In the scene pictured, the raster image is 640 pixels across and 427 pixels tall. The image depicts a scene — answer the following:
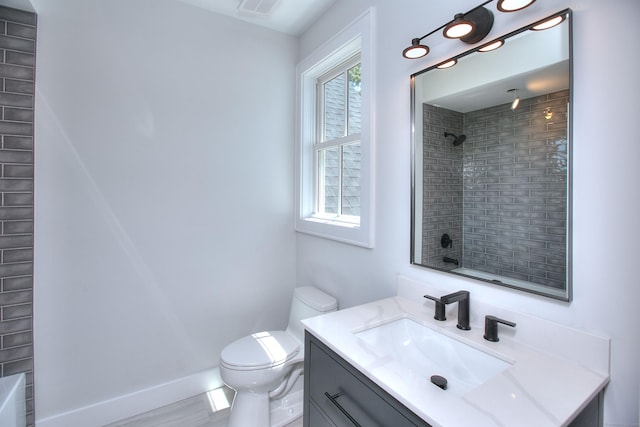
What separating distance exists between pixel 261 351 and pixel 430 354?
0.98m

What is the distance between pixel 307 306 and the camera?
1.92m

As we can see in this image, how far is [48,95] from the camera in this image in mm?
1629

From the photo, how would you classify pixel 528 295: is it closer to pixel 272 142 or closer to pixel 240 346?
pixel 240 346

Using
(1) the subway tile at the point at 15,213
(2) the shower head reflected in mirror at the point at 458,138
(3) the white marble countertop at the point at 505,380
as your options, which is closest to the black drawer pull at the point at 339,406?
(3) the white marble countertop at the point at 505,380

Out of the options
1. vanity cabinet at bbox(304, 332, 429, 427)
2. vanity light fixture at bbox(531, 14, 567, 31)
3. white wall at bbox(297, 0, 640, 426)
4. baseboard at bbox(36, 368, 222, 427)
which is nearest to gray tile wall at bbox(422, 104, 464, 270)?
white wall at bbox(297, 0, 640, 426)

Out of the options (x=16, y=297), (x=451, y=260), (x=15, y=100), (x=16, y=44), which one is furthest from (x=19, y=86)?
(x=451, y=260)

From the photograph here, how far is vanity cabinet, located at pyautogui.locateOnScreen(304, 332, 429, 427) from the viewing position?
810 millimetres

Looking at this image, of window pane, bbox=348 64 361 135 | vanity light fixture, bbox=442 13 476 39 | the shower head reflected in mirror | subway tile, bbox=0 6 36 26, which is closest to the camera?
vanity light fixture, bbox=442 13 476 39

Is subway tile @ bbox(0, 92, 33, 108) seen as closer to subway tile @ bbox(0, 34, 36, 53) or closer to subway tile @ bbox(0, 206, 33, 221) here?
subway tile @ bbox(0, 34, 36, 53)

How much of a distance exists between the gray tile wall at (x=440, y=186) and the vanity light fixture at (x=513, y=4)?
38 cm

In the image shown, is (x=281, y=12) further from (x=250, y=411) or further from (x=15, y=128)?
(x=250, y=411)

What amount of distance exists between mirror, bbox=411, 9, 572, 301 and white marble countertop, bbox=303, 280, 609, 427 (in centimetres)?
19

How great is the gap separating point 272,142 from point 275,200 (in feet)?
1.45

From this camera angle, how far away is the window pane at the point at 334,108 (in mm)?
2158
